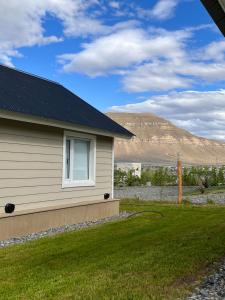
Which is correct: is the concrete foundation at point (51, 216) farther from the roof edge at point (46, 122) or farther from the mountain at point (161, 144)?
the mountain at point (161, 144)

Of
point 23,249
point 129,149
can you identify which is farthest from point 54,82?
point 129,149

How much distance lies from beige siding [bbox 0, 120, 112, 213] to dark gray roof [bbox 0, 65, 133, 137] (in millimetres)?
393

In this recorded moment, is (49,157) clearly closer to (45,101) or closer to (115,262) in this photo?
(45,101)

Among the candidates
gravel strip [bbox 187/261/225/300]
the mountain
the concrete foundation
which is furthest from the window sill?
the mountain

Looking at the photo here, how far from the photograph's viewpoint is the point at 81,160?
494 inches

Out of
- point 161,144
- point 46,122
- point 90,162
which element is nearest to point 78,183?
point 90,162

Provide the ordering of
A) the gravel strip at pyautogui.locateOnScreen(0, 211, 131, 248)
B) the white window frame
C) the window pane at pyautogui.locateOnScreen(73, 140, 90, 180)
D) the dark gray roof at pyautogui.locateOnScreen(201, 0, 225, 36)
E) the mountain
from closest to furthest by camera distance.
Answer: the dark gray roof at pyautogui.locateOnScreen(201, 0, 225, 36) < the gravel strip at pyautogui.locateOnScreen(0, 211, 131, 248) < the white window frame < the window pane at pyautogui.locateOnScreen(73, 140, 90, 180) < the mountain

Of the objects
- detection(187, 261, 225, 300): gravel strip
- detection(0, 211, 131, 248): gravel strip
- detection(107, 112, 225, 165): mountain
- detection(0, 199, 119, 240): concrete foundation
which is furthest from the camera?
detection(107, 112, 225, 165): mountain

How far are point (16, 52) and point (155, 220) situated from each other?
1100 centimetres

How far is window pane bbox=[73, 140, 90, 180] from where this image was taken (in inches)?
484

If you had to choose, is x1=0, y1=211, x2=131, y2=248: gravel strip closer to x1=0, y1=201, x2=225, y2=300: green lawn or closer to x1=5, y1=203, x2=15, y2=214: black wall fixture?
x1=0, y1=201, x2=225, y2=300: green lawn

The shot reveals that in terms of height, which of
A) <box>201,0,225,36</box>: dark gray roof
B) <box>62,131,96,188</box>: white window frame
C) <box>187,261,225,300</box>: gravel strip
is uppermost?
<box>201,0,225,36</box>: dark gray roof

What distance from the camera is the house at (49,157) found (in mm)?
9695

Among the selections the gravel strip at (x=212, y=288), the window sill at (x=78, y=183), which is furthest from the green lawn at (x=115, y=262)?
the window sill at (x=78, y=183)
